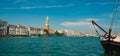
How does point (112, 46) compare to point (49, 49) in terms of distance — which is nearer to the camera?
point (112, 46)

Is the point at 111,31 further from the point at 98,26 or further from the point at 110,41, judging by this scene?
the point at 98,26

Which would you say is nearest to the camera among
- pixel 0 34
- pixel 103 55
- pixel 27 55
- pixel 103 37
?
pixel 27 55

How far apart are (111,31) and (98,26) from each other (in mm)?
7532

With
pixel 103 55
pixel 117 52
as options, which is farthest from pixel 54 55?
pixel 117 52

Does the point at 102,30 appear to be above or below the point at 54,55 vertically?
above

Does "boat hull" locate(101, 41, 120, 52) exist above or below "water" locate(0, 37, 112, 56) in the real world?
above

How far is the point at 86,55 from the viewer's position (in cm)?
4047

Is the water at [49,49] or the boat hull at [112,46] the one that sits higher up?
the boat hull at [112,46]

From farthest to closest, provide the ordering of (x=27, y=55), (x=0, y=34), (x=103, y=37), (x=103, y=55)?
1. (x=0, y=34)
2. (x=103, y=37)
3. (x=103, y=55)
4. (x=27, y=55)

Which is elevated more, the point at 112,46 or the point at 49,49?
Result: the point at 112,46

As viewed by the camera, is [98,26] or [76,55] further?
[98,26]

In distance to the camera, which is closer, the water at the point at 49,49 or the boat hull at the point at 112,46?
the boat hull at the point at 112,46

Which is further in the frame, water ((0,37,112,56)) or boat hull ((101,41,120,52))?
water ((0,37,112,56))

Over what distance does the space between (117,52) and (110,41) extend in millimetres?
2236
